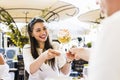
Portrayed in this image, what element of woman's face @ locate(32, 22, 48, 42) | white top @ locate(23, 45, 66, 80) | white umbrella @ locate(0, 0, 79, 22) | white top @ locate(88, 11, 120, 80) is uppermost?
white umbrella @ locate(0, 0, 79, 22)

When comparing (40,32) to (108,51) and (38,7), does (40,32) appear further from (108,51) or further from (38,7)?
(38,7)

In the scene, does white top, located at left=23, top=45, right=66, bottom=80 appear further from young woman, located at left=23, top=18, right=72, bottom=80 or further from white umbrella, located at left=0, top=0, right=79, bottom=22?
white umbrella, located at left=0, top=0, right=79, bottom=22

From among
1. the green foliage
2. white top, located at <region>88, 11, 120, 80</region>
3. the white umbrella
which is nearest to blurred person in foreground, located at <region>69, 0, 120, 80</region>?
white top, located at <region>88, 11, 120, 80</region>

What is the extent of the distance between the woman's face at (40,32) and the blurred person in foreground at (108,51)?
1.06 metres

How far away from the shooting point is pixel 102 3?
518 millimetres

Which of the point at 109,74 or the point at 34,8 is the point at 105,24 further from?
the point at 34,8

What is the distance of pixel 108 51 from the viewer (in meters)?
0.46

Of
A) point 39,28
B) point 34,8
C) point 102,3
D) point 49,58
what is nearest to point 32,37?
point 39,28

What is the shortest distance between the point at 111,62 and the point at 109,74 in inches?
0.9

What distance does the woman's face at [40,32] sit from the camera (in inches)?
60.5

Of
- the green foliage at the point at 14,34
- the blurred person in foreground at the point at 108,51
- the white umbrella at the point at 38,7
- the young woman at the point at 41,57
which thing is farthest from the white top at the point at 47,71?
the white umbrella at the point at 38,7

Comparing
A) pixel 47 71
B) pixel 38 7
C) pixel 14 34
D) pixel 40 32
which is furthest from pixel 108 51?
pixel 38 7

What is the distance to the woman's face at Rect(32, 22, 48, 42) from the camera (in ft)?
5.04

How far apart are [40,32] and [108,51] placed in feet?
3.61
